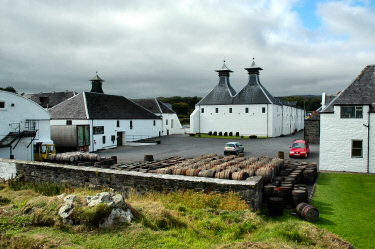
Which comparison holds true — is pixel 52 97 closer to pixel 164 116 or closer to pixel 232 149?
pixel 164 116

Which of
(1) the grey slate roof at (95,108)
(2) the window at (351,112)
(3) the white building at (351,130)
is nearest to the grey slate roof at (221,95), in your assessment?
(1) the grey slate roof at (95,108)

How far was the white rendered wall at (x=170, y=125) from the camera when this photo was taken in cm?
5624

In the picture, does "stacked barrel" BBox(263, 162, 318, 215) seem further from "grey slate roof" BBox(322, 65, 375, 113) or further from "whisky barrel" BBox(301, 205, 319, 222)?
"grey slate roof" BBox(322, 65, 375, 113)

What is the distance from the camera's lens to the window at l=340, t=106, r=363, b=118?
19859 mm

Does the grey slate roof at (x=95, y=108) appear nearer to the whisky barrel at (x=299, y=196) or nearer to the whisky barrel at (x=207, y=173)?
the whisky barrel at (x=207, y=173)

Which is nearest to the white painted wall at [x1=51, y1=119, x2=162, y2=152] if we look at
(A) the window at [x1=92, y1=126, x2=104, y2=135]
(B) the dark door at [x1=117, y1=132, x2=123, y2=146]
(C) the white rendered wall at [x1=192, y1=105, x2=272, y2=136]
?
(A) the window at [x1=92, y1=126, x2=104, y2=135]

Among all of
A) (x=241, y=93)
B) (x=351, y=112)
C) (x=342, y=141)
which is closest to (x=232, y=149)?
(x=342, y=141)

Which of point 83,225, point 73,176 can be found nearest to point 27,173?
point 73,176

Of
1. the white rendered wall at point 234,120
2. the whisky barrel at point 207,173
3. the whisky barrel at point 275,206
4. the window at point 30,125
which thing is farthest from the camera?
the white rendered wall at point 234,120

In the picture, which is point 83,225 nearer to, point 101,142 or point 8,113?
point 8,113

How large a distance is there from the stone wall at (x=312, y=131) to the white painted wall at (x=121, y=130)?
77.1ft

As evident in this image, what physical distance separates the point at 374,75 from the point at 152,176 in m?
18.0

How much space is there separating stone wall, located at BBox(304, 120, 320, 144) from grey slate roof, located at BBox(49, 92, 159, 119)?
23885 millimetres

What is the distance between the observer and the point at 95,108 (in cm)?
3831
